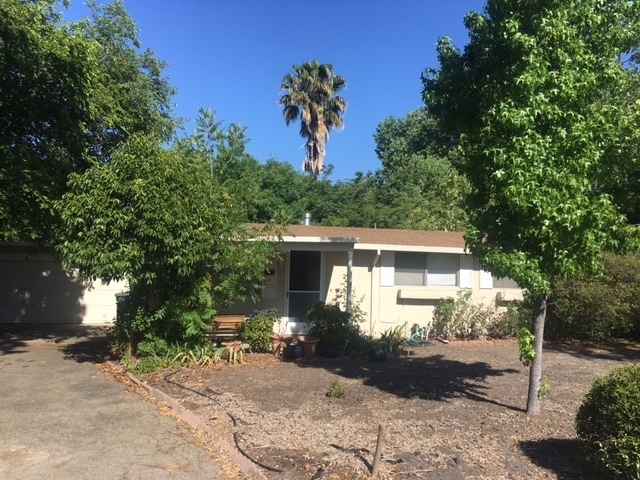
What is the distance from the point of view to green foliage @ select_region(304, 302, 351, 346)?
11164 millimetres

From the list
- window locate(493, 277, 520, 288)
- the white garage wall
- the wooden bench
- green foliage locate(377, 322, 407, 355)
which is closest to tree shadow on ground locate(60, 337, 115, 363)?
the wooden bench

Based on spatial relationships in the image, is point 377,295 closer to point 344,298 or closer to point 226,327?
point 344,298

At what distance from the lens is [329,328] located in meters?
11.2

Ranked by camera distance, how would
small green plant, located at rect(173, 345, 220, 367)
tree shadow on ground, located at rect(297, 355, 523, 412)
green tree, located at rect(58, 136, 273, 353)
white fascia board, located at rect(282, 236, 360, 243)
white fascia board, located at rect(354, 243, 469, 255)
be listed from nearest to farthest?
1. tree shadow on ground, located at rect(297, 355, 523, 412)
2. green tree, located at rect(58, 136, 273, 353)
3. small green plant, located at rect(173, 345, 220, 367)
4. white fascia board, located at rect(282, 236, 360, 243)
5. white fascia board, located at rect(354, 243, 469, 255)

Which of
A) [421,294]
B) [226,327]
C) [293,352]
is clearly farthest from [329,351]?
[421,294]

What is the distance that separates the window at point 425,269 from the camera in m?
13.8

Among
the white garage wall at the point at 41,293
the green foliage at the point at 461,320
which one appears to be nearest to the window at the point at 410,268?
the green foliage at the point at 461,320

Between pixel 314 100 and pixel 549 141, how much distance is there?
28065 mm

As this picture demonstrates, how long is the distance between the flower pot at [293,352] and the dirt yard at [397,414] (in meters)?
0.27

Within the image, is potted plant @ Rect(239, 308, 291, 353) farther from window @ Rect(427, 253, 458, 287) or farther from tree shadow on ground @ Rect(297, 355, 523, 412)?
window @ Rect(427, 253, 458, 287)

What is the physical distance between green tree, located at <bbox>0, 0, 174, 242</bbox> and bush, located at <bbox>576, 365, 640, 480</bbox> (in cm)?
823

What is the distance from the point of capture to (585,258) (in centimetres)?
563

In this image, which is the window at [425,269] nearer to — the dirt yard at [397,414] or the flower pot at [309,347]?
the dirt yard at [397,414]

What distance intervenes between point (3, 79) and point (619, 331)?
50.2 ft
